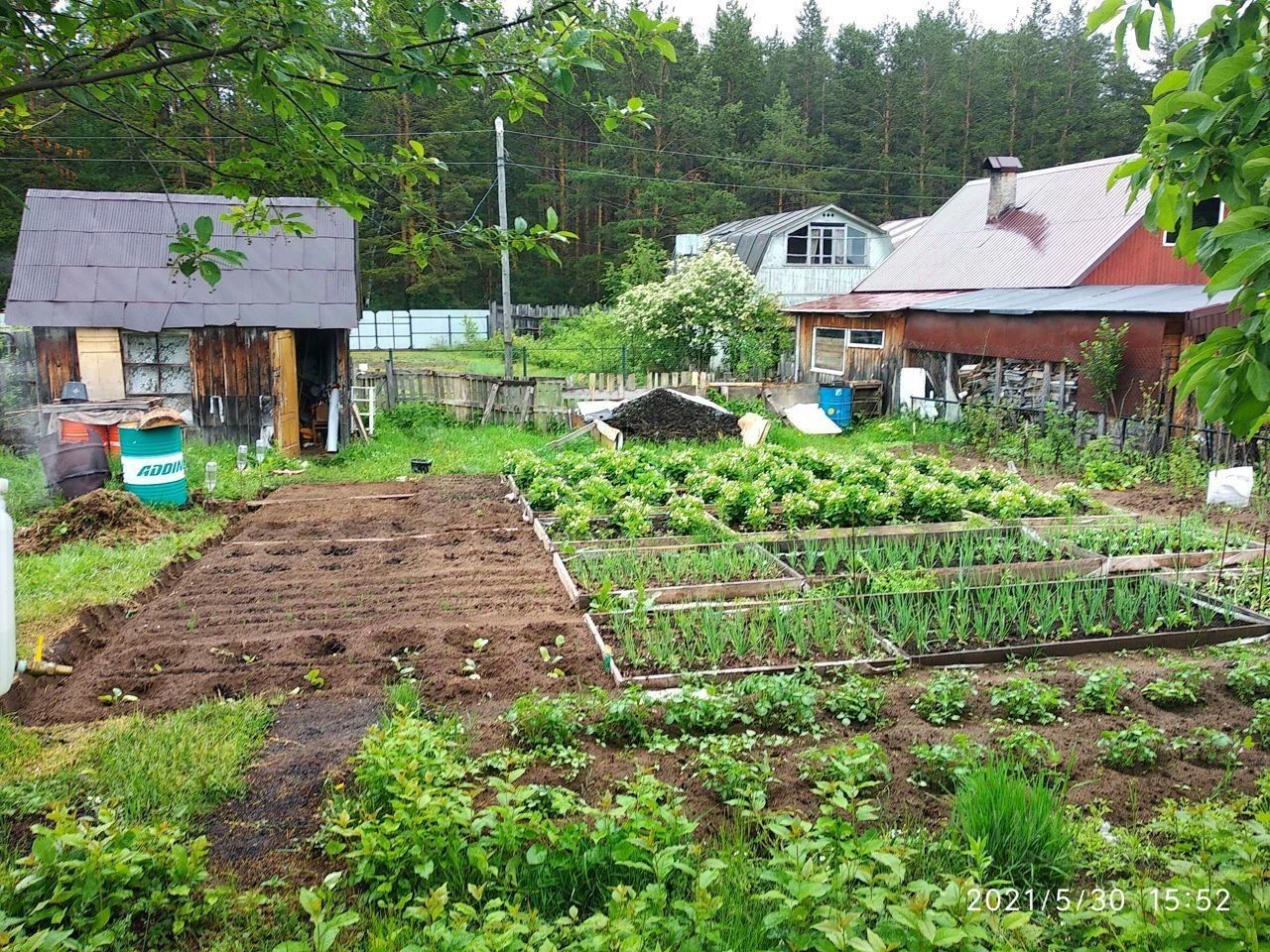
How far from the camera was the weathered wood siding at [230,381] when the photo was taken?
14.2 metres

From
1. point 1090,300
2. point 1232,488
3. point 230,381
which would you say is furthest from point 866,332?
point 230,381

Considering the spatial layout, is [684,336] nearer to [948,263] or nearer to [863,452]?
[948,263]

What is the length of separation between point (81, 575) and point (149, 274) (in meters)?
8.33

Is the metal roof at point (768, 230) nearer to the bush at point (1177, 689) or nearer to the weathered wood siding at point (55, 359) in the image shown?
the weathered wood siding at point (55, 359)

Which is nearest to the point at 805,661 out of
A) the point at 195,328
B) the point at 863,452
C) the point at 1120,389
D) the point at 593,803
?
the point at 593,803

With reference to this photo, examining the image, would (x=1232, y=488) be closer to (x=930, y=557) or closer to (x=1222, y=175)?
(x=930, y=557)

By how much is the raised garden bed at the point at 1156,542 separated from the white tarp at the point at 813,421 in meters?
8.85

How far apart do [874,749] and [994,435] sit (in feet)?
41.9

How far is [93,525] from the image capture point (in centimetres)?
920

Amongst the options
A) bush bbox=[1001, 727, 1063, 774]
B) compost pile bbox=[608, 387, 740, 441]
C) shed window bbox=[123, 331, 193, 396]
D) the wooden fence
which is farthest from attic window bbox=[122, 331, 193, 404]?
bush bbox=[1001, 727, 1063, 774]

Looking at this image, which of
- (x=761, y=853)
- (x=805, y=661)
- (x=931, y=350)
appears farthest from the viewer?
(x=931, y=350)

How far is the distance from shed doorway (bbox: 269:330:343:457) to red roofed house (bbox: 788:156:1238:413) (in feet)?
36.6

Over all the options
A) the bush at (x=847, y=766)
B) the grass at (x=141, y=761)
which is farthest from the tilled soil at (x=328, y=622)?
the bush at (x=847, y=766)

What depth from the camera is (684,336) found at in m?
23.6
